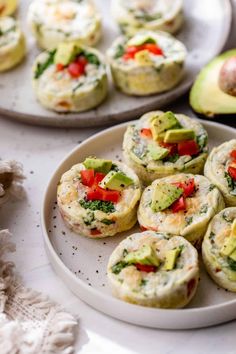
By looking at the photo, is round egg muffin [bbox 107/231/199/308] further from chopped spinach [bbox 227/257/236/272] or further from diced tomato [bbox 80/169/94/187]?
diced tomato [bbox 80/169/94/187]

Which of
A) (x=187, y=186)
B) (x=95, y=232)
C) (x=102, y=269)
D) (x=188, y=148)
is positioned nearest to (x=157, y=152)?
(x=188, y=148)

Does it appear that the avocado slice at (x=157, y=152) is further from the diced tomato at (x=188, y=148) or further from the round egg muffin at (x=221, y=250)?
the round egg muffin at (x=221, y=250)

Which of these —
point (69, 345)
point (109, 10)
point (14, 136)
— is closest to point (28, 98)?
point (14, 136)

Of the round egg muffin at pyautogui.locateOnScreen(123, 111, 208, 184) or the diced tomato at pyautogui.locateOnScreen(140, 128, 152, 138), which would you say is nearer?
the round egg muffin at pyautogui.locateOnScreen(123, 111, 208, 184)

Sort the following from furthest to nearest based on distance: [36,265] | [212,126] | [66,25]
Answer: [66,25]
[212,126]
[36,265]

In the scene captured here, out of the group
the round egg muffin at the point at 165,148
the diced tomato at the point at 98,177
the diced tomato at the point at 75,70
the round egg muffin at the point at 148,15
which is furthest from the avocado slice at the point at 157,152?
the round egg muffin at the point at 148,15

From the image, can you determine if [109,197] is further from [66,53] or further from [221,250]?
[66,53]

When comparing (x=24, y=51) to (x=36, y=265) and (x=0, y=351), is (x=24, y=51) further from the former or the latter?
(x=0, y=351)

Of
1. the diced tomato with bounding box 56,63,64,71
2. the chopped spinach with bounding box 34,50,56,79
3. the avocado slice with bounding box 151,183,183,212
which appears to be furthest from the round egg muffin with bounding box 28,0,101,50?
the avocado slice with bounding box 151,183,183,212
